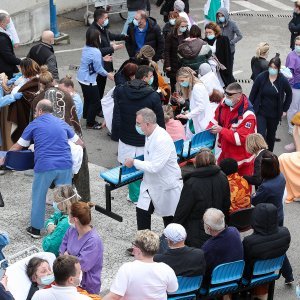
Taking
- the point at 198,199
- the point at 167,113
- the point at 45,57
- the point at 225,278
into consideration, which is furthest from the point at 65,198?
the point at 45,57

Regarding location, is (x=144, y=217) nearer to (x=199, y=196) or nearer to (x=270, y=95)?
(x=199, y=196)

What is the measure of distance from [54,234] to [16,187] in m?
3.35

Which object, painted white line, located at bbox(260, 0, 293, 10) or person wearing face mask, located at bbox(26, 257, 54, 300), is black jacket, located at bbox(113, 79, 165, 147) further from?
painted white line, located at bbox(260, 0, 293, 10)

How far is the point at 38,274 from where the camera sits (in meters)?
8.75

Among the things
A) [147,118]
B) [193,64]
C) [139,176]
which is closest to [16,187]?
[139,176]

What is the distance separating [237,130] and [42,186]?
9.28 ft

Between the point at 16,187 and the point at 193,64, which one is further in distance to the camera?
the point at 193,64

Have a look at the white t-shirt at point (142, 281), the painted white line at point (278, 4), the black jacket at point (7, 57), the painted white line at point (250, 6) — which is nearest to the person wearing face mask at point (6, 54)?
the black jacket at point (7, 57)

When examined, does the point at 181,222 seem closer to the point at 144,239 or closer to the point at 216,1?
the point at 144,239

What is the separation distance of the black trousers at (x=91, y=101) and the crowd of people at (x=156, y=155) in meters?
0.02

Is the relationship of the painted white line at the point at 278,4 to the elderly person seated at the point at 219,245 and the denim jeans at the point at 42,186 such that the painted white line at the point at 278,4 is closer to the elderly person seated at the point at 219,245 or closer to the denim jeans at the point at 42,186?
the denim jeans at the point at 42,186

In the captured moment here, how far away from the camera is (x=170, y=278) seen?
8375 mm

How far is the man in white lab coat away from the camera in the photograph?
10656mm

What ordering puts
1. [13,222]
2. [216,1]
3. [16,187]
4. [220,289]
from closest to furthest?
1. [220,289]
2. [13,222]
3. [16,187]
4. [216,1]
